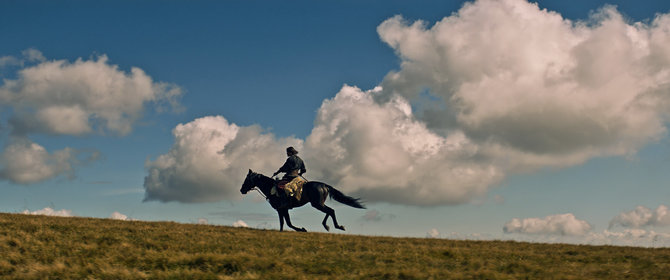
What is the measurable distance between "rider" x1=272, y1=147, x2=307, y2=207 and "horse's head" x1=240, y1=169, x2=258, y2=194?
1.22 m

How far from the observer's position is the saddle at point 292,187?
22047 millimetres

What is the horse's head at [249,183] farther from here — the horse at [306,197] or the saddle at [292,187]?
the saddle at [292,187]

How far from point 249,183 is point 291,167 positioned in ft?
7.90

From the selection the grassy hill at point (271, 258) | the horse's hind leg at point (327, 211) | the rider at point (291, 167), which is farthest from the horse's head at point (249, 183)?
the grassy hill at point (271, 258)

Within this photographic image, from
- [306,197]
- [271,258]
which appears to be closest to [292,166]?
[306,197]

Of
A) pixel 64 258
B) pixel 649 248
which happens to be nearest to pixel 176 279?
pixel 64 258

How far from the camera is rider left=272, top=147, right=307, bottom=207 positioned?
2248 centimetres

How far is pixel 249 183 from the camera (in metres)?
23.7

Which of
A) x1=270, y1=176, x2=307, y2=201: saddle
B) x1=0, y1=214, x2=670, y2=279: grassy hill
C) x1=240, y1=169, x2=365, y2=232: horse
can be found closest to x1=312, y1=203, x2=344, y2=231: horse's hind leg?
x1=240, y1=169, x2=365, y2=232: horse

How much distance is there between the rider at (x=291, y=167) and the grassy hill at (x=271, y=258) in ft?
15.1

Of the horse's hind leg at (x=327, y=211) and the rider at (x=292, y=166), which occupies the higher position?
the rider at (x=292, y=166)

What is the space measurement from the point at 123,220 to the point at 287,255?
11885 millimetres

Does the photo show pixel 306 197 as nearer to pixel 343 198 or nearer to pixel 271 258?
pixel 343 198

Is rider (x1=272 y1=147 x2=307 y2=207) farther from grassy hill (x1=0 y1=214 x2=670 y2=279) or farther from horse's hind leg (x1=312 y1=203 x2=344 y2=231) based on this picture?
grassy hill (x1=0 y1=214 x2=670 y2=279)
